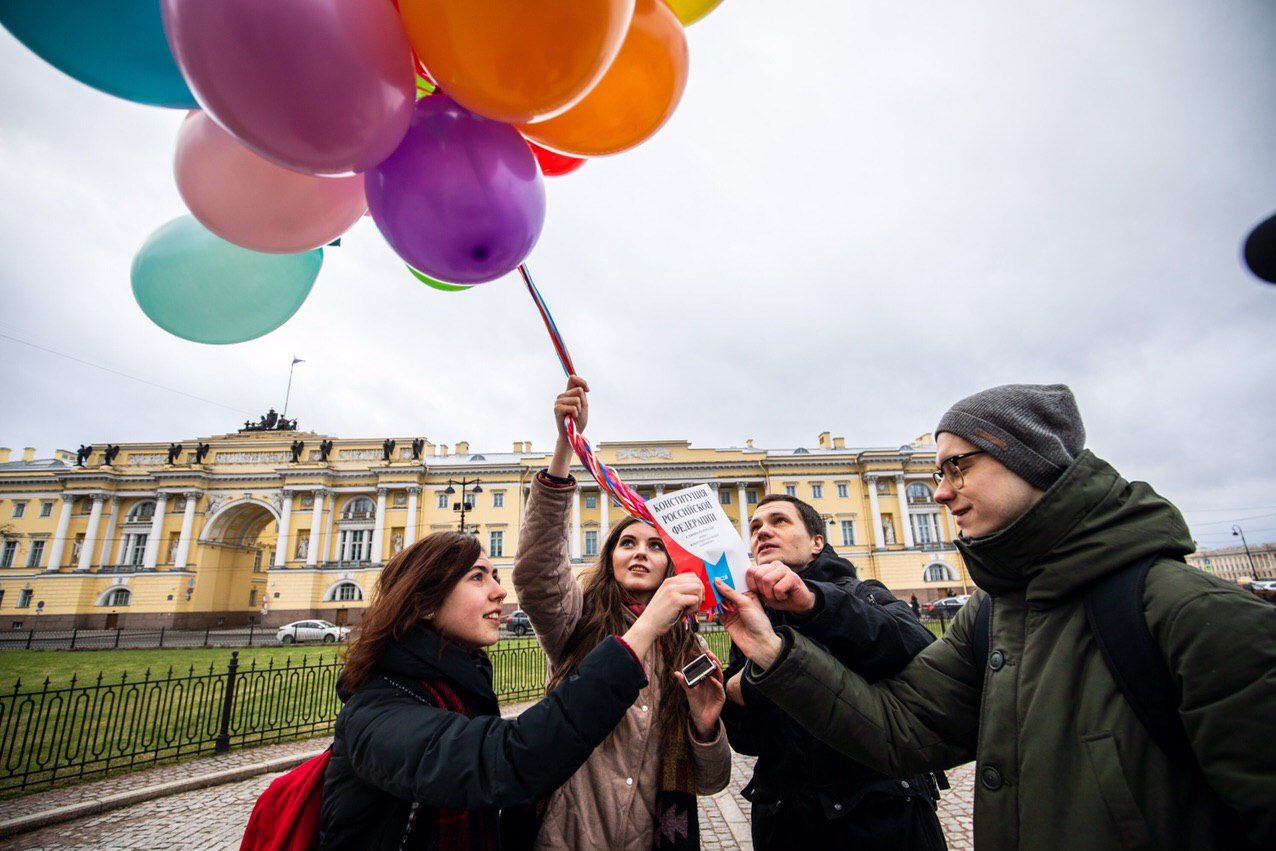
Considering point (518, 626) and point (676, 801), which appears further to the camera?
point (518, 626)

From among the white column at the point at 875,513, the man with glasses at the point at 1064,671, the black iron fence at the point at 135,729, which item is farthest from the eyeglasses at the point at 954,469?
the white column at the point at 875,513

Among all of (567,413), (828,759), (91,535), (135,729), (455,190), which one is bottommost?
(135,729)

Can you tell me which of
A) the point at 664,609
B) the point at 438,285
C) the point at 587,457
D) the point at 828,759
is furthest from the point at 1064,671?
the point at 438,285

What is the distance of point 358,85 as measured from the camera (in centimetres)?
163

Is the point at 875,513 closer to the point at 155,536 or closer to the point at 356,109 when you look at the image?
the point at 356,109

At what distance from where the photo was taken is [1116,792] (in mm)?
1175

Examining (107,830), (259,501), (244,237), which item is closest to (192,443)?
(259,501)

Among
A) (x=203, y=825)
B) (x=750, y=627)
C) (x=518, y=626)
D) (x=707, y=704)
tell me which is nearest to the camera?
(x=750, y=627)

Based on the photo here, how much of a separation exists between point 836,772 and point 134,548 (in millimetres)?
58518

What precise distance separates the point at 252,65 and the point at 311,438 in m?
52.2

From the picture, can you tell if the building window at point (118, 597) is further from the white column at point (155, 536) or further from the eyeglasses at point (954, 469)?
the eyeglasses at point (954, 469)

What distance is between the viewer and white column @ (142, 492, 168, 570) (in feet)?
141

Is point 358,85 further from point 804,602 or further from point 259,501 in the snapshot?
point 259,501

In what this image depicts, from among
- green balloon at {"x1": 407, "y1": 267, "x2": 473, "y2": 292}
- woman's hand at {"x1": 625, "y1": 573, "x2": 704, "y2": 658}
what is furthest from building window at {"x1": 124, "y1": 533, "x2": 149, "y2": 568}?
woman's hand at {"x1": 625, "y1": 573, "x2": 704, "y2": 658}
